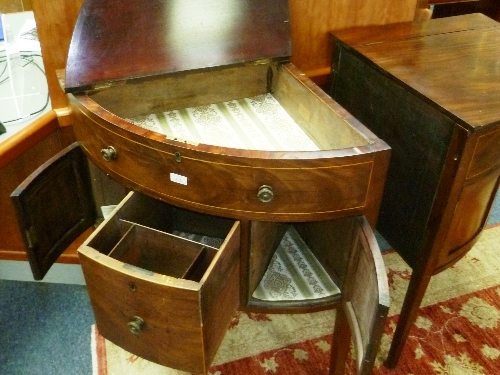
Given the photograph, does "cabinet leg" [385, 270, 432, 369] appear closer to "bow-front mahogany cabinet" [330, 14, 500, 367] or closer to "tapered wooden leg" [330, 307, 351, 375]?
"bow-front mahogany cabinet" [330, 14, 500, 367]

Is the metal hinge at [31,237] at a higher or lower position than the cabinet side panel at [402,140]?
lower

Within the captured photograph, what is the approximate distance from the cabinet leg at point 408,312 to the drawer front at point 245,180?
325 mm

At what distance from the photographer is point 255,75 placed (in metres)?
1.23

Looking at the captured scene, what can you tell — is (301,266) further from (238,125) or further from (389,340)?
(389,340)

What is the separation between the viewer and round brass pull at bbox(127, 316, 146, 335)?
2.88 ft

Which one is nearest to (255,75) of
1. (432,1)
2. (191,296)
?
(191,296)

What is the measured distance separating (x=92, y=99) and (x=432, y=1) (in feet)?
5.46

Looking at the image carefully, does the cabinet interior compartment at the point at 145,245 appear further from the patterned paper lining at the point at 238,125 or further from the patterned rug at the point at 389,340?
the patterned rug at the point at 389,340

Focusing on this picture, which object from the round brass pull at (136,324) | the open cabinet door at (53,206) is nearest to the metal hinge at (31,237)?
the open cabinet door at (53,206)

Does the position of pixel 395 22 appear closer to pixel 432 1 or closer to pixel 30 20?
pixel 432 1

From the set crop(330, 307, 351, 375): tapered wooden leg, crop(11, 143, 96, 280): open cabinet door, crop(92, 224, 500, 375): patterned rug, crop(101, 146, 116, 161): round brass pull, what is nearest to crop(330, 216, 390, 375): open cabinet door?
crop(330, 307, 351, 375): tapered wooden leg

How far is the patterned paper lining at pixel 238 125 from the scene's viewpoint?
1067 millimetres

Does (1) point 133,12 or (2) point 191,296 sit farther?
(1) point 133,12

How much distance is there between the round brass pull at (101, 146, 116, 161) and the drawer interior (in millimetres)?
144
